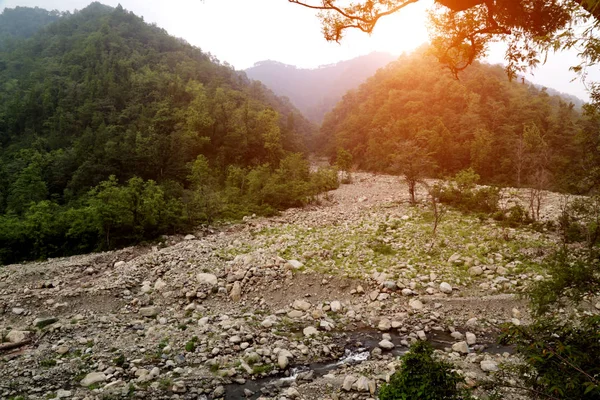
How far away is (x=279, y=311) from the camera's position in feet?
33.4

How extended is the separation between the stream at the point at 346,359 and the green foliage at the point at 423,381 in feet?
8.16

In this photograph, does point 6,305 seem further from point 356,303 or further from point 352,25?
point 352,25

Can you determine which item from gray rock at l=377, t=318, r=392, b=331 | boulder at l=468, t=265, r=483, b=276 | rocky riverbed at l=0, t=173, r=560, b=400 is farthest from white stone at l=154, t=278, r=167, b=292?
boulder at l=468, t=265, r=483, b=276

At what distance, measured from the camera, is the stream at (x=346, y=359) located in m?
7.00

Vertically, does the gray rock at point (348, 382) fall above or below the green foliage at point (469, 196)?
below

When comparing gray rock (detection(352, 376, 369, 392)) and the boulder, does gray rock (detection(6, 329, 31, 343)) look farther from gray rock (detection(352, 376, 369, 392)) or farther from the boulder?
the boulder

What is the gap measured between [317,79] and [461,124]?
5625 inches

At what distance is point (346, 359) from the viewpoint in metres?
8.06

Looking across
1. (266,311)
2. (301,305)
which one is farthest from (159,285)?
(301,305)

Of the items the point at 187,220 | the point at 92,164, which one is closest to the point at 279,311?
the point at 187,220

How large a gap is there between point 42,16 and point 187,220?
420 ft

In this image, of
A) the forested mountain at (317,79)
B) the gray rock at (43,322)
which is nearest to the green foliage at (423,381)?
the gray rock at (43,322)

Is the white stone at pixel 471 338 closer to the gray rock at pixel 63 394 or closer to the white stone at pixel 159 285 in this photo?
the gray rock at pixel 63 394

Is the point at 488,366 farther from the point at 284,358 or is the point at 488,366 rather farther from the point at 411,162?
the point at 411,162
